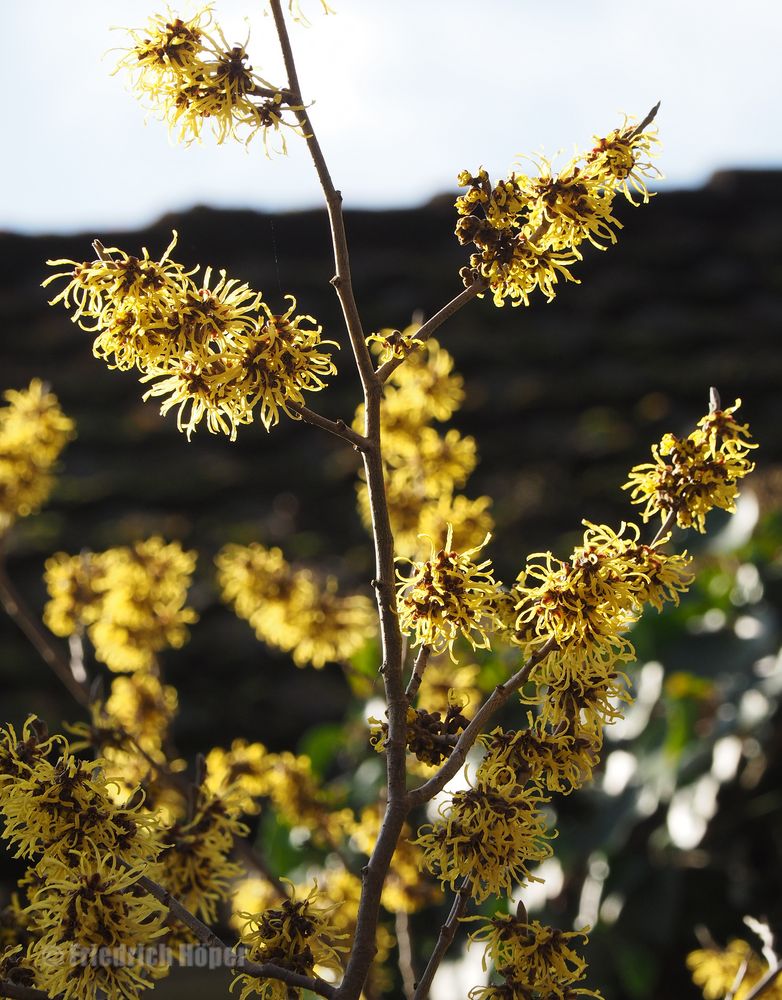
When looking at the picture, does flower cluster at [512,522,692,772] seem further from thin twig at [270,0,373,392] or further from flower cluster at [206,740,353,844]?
flower cluster at [206,740,353,844]

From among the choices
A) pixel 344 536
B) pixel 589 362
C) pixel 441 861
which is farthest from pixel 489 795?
pixel 589 362

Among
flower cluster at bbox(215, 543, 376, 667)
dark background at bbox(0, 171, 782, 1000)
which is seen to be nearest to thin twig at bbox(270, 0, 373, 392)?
flower cluster at bbox(215, 543, 376, 667)

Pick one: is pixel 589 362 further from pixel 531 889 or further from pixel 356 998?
pixel 356 998

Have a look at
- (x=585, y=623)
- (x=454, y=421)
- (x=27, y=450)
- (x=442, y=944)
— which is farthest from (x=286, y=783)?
(x=454, y=421)

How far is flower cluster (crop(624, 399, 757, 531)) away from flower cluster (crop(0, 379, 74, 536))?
1.27m

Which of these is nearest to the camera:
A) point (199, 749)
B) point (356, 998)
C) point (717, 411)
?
point (356, 998)

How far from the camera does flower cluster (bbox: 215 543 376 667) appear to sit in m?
1.99

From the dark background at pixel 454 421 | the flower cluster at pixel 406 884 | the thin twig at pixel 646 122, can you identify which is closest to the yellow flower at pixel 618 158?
the thin twig at pixel 646 122

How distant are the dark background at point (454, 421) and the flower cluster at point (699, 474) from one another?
1.55 metres

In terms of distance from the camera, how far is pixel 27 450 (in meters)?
1.99

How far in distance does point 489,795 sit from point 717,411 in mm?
392

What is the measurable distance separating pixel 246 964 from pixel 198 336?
0.49 metres

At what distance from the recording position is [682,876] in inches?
89.0

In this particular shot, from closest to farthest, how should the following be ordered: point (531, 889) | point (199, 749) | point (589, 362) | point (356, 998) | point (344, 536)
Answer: point (356, 998) < point (531, 889) < point (199, 749) < point (344, 536) < point (589, 362)
